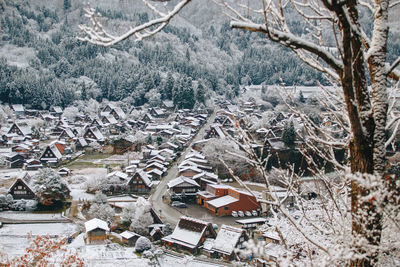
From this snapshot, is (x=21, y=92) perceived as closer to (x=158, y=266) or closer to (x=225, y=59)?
(x=158, y=266)

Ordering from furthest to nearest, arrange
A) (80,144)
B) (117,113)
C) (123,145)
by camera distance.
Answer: (117,113)
(80,144)
(123,145)

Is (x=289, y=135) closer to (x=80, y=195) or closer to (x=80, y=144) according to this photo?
(x=80, y=195)

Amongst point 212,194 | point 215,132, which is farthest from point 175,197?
point 215,132

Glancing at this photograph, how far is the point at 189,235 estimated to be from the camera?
13094mm

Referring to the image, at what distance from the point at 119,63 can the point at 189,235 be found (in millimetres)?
44727

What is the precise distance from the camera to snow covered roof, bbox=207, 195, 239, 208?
1638 centimetres

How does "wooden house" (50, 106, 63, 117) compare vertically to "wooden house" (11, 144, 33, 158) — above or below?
below

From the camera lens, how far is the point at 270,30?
1.35 metres

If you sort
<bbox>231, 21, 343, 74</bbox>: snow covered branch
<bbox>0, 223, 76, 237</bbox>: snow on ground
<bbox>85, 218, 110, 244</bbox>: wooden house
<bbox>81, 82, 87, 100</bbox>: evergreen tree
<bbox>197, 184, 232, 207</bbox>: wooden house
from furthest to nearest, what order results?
1. <bbox>81, 82, 87, 100</bbox>: evergreen tree
2. <bbox>197, 184, 232, 207</bbox>: wooden house
3. <bbox>0, 223, 76, 237</bbox>: snow on ground
4. <bbox>85, 218, 110, 244</bbox>: wooden house
5. <bbox>231, 21, 343, 74</bbox>: snow covered branch

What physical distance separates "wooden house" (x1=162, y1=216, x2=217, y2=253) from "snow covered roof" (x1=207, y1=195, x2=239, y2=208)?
2.80 m

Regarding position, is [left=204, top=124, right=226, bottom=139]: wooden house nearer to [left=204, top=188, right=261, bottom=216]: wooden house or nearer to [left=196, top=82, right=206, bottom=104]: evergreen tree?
[left=204, top=188, right=261, bottom=216]: wooden house

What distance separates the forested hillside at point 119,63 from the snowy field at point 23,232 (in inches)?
1076

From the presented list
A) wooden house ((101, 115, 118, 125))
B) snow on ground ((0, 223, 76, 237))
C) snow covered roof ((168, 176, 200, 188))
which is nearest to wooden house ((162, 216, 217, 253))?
snow on ground ((0, 223, 76, 237))

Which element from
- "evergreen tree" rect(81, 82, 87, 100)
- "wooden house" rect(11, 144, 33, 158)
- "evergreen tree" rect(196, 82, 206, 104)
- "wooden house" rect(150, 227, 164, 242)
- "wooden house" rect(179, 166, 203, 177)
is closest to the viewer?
"wooden house" rect(150, 227, 164, 242)
